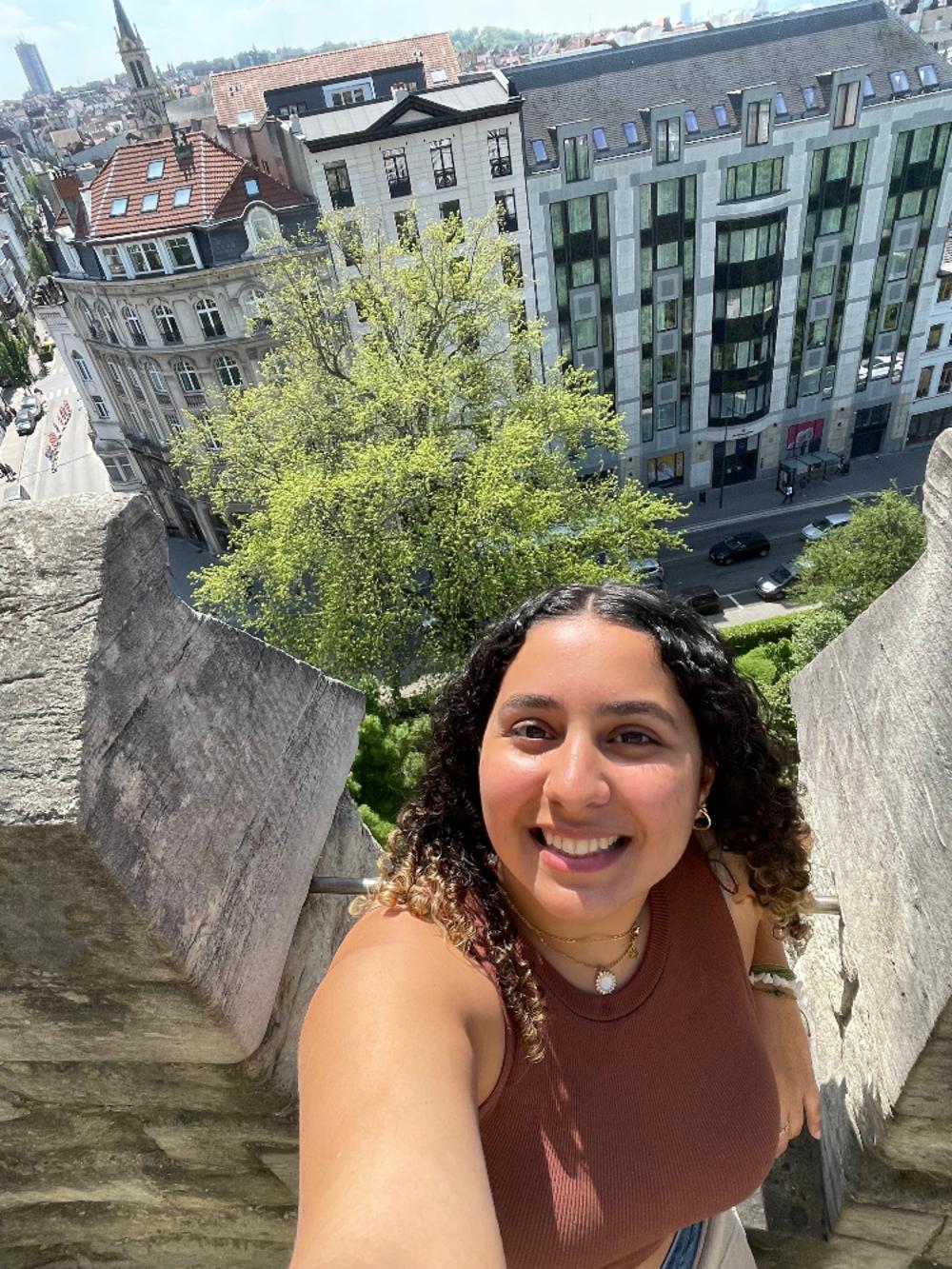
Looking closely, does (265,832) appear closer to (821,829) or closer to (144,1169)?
(144,1169)

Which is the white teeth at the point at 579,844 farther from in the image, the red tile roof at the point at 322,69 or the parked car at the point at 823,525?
the red tile roof at the point at 322,69

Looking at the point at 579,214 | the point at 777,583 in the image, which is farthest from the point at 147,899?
the point at 579,214

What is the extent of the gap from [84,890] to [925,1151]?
2.72 metres

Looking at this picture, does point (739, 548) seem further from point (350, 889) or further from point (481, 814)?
point (481, 814)

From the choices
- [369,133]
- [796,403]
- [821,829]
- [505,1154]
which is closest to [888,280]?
[796,403]

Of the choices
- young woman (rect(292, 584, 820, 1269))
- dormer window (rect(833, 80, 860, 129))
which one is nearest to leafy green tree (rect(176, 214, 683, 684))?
young woman (rect(292, 584, 820, 1269))

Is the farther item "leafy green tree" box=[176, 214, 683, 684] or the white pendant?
"leafy green tree" box=[176, 214, 683, 684]

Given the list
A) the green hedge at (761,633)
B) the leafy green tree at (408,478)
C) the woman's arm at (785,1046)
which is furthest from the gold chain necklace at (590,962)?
the green hedge at (761,633)

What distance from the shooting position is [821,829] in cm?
289

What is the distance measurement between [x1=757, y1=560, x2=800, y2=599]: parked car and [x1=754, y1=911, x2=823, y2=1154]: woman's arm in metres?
20.9

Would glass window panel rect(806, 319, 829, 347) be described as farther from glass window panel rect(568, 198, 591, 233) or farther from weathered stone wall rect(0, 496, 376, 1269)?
weathered stone wall rect(0, 496, 376, 1269)

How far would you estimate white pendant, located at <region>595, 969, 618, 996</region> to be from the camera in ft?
7.03

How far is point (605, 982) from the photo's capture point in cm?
215

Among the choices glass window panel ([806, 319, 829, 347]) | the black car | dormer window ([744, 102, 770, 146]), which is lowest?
the black car
